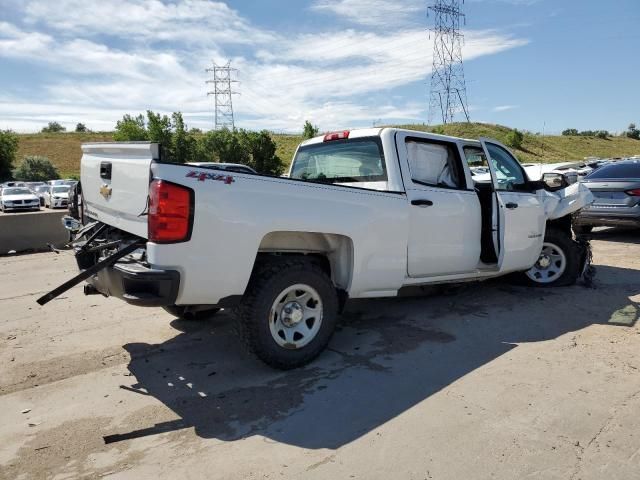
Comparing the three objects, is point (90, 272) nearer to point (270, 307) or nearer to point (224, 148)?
point (270, 307)

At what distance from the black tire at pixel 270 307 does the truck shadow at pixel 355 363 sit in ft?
0.54

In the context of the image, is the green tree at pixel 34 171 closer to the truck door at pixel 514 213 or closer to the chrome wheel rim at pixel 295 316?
the truck door at pixel 514 213

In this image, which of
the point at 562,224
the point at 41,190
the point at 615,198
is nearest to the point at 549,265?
the point at 562,224

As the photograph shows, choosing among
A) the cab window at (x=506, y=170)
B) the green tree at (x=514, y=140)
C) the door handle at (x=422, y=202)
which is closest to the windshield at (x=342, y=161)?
the door handle at (x=422, y=202)

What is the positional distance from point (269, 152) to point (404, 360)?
58644 mm

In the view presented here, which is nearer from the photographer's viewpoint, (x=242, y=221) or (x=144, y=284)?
(x=144, y=284)

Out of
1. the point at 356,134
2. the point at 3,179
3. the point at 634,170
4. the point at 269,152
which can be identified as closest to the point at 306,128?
the point at 269,152

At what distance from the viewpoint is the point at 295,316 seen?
4.14 m

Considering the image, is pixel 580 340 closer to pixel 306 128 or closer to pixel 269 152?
pixel 269 152

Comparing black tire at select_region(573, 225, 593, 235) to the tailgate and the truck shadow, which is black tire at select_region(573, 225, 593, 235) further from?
the tailgate

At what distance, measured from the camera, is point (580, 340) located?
15.8ft

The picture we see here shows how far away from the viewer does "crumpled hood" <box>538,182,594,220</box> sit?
21.5ft

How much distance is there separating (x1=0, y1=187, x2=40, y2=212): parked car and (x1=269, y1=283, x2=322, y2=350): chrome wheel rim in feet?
91.1

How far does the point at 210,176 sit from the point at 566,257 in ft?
17.1
